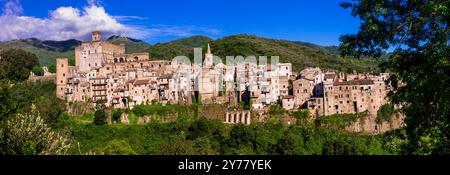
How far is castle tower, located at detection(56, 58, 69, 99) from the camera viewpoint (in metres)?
60.5

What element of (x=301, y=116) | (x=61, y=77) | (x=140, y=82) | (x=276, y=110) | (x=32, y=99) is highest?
(x=61, y=77)

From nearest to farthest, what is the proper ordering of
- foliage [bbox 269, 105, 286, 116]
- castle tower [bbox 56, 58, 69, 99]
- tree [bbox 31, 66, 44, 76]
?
foliage [bbox 269, 105, 286, 116], castle tower [bbox 56, 58, 69, 99], tree [bbox 31, 66, 44, 76]

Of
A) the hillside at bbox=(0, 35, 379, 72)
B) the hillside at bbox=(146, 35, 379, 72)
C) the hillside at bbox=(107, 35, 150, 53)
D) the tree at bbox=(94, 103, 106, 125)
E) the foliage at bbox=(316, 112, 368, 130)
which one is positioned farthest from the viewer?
the hillside at bbox=(107, 35, 150, 53)

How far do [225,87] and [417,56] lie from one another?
160 feet

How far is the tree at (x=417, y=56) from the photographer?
9930 mm

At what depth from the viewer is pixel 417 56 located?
11.1m

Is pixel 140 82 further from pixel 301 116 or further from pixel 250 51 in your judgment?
pixel 250 51

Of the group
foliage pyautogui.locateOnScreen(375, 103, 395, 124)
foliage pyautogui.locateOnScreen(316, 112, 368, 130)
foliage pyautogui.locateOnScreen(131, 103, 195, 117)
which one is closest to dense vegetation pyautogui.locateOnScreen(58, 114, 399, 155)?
foliage pyautogui.locateOnScreen(316, 112, 368, 130)

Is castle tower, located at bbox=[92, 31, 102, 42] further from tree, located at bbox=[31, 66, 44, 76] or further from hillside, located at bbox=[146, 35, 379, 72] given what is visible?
hillside, located at bbox=[146, 35, 379, 72]

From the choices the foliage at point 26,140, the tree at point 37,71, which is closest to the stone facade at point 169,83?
the tree at point 37,71

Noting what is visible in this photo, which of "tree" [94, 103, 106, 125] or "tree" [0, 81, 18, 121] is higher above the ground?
"tree" [0, 81, 18, 121]

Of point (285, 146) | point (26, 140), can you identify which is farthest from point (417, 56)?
point (285, 146)
